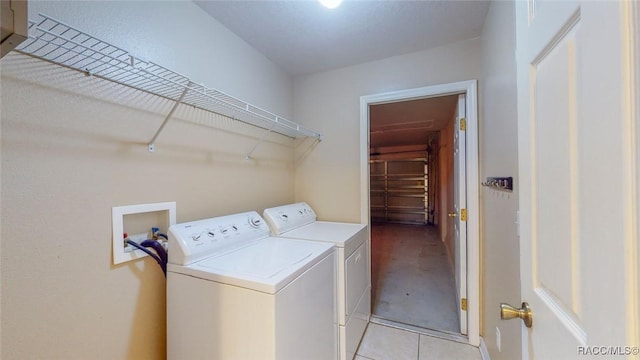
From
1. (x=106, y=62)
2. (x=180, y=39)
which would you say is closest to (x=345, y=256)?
(x=106, y=62)

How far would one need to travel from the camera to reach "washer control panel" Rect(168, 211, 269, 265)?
111 centimetres

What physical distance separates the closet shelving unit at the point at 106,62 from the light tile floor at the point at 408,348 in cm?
201

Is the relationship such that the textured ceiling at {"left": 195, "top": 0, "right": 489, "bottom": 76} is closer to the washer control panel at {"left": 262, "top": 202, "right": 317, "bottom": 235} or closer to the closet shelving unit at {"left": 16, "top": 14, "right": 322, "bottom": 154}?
the closet shelving unit at {"left": 16, "top": 14, "right": 322, "bottom": 154}

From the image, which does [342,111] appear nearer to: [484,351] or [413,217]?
[484,351]

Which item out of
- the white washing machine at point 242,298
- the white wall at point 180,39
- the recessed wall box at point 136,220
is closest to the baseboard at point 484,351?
the white washing machine at point 242,298

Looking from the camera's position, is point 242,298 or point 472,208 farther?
point 472,208

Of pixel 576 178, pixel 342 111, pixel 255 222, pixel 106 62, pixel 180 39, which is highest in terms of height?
pixel 180 39

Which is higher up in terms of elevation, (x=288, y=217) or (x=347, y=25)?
(x=347, y=25)

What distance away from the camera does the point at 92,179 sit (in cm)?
96

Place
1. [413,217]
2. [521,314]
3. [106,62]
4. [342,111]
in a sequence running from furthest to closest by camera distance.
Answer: [413,217] < [342,111] < [106,62] < [521,314]

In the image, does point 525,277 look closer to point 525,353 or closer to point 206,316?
point 525,353

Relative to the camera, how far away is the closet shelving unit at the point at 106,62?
0.77 metres

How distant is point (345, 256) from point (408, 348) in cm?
98

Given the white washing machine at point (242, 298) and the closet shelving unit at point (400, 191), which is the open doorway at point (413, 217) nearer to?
the closet shelving unit at point (400, 191)
